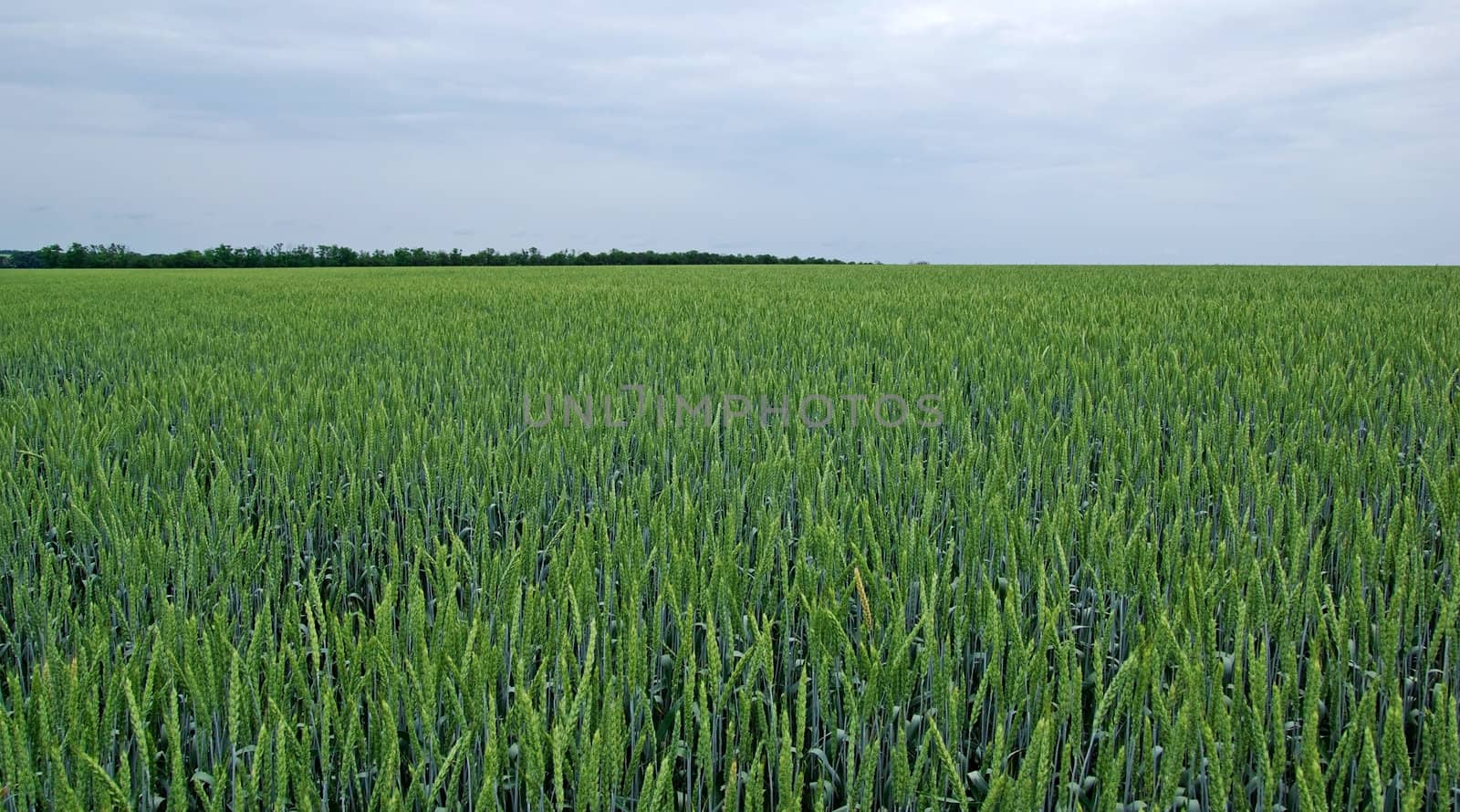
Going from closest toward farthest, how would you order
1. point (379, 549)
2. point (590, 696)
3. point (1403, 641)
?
point (590, 696) < point (1403, 641) < point (379, 549)

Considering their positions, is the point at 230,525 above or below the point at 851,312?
below

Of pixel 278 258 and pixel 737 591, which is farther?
pixel 278 258

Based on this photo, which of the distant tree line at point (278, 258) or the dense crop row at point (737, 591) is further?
the distant tree line at point (278, 258)

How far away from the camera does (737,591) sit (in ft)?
5.24

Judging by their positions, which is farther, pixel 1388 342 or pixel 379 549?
pixel 1388 342

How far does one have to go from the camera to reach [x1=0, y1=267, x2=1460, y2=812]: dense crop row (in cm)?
114

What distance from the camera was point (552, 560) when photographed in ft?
4.98

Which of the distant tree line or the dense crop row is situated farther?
the distant tree line

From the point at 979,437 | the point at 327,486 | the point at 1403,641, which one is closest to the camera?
the point at 1403,641

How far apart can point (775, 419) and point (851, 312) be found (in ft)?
15.5

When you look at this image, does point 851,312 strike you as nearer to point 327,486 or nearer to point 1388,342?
point 1388,342

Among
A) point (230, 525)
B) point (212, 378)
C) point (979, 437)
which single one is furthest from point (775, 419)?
point (212, 378)

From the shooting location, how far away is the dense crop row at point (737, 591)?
1143mm

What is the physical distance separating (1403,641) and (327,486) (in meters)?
2.58
